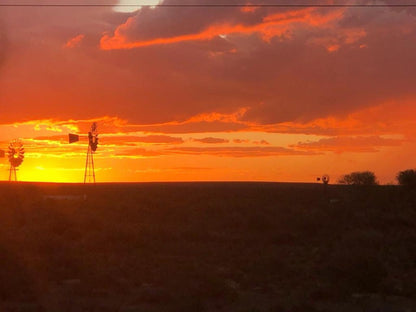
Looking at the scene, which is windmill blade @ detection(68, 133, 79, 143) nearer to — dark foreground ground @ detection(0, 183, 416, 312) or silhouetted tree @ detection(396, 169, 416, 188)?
dark foreground ground @ detection(0, 183, 416, 312)

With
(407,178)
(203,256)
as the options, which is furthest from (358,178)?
(203,256)

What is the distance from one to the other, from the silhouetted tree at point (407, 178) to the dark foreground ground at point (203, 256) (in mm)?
24164

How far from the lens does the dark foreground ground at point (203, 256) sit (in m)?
23.5

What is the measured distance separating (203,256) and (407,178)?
2265 inches

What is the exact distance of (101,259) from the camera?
3167 centimetres

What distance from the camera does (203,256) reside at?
3431 centimetres

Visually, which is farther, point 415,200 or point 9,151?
point 9,151

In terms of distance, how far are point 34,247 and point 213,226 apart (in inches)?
588

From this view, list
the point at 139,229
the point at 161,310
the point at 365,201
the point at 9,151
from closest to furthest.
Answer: the point at 161,310
the point at 139,229
the point at 365,201
the point at 9,151

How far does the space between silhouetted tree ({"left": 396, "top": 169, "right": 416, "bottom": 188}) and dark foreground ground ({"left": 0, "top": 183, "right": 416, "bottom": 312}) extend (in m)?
24.2

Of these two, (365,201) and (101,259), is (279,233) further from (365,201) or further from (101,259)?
(365,201)

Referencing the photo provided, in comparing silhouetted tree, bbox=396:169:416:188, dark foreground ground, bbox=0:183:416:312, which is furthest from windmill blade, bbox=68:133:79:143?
silhouetted tree, bbox=396:169:416:188

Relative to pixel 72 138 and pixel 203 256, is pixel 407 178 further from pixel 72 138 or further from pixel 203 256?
pixel 203 256

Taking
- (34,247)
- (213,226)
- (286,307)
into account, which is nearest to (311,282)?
(286,307)
